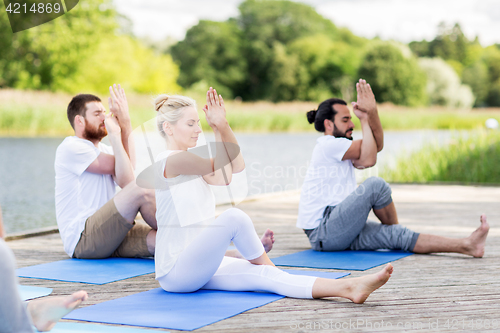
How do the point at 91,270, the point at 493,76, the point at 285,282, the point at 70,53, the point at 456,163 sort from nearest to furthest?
the point at 285,282
the point at 91,270
the point at 456,163
the point at 70,53
the point at 493,76

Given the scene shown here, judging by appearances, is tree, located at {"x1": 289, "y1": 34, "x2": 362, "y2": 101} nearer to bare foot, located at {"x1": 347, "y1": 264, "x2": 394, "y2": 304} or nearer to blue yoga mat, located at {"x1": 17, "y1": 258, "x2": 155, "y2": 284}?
blue yoga mat, located at {"x1": 17, "y1": 258, "x2": 155, "y2": 284}

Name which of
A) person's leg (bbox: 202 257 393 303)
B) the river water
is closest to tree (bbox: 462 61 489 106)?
the river water

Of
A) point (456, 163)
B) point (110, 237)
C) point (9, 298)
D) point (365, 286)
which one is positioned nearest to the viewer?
point (9, 298)

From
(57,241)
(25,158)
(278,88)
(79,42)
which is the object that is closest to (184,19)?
(278,88)

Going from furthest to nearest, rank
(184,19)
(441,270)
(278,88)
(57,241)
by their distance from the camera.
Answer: (184,19), (278,88), (57,241), (441,270)

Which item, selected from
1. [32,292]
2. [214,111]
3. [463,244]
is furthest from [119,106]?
[463,244]

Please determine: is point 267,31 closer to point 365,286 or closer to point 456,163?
point 456,163

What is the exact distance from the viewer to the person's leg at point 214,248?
8.05 feet

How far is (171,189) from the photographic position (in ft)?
8.45

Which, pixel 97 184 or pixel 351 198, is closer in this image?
pixel 351 198

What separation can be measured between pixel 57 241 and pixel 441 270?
2.87m

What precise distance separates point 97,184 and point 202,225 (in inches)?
53.9

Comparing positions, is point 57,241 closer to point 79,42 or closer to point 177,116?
point 177,116

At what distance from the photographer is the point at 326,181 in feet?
12.2
